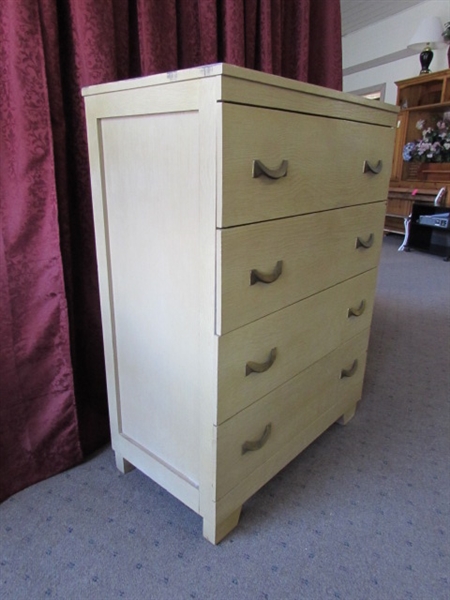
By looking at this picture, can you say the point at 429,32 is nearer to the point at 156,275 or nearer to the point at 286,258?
the point at 286,258

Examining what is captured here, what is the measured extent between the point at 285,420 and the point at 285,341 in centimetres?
24

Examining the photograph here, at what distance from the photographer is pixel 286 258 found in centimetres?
93

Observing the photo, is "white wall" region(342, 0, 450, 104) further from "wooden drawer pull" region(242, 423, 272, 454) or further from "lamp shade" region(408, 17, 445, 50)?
"wooden drawer pull" region(242, 423, 272, 454)

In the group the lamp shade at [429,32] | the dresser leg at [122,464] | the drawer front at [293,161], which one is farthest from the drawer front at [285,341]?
the lamp shade at [429,32]

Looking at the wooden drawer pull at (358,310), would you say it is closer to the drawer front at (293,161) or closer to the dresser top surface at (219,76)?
the drawer front at (293,161)

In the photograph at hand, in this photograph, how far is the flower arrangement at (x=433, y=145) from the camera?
162 inches

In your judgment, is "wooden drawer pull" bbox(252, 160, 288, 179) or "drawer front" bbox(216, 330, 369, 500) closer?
"wooden drawer pull" bbox(252, 160, 288, 179)

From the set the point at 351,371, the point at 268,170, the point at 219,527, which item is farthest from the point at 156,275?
the point at 351,371

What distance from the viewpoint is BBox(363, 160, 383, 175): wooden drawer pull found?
3.68 ft

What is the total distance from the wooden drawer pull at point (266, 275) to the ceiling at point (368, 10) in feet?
15.3

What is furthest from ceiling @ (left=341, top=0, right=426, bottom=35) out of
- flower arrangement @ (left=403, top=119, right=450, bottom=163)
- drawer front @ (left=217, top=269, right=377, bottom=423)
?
→ drawer front @ (left=217, top=269, right=377, bottom=423)

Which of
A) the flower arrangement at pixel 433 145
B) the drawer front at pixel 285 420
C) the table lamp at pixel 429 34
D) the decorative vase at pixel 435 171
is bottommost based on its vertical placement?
the drawer front at pixel 285 420

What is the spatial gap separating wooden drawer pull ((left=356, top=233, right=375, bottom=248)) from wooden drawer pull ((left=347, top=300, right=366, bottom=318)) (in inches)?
7.4

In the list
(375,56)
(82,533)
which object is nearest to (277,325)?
(82,533)
